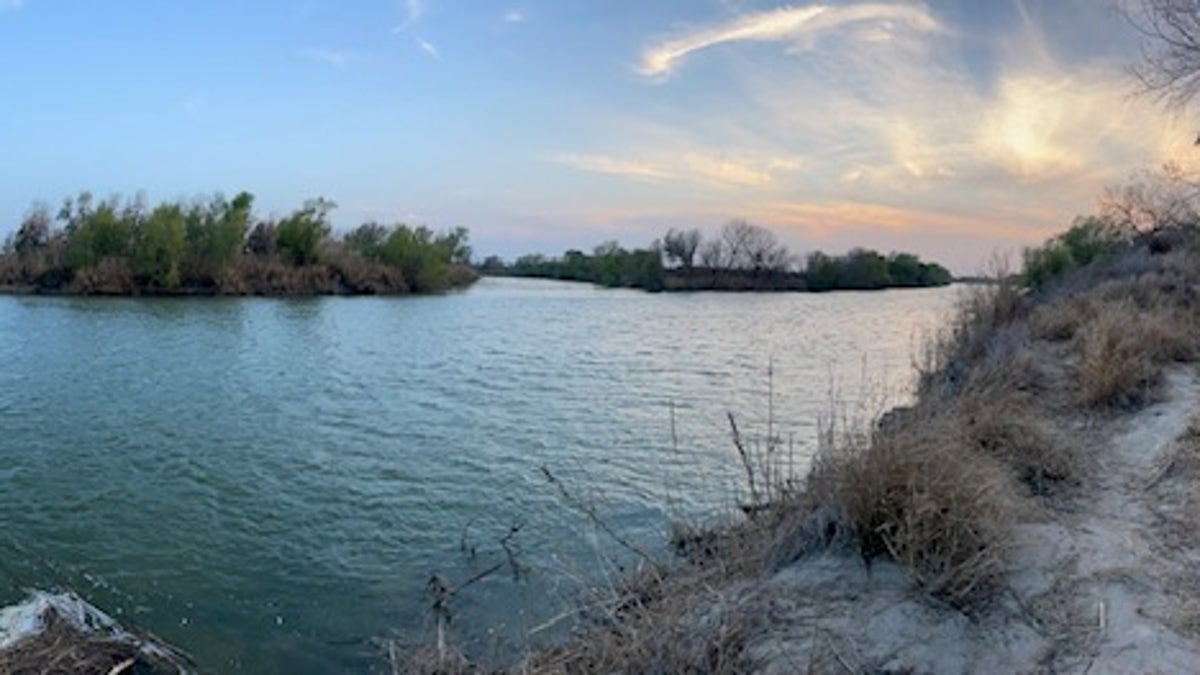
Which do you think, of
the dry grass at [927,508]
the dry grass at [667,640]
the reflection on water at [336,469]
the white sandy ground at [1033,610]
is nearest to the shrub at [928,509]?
the dry grass at [927,508]

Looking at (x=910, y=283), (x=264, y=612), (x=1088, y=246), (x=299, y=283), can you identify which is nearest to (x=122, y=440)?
(x=264, y=612)

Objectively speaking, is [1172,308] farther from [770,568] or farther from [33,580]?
[33,580]

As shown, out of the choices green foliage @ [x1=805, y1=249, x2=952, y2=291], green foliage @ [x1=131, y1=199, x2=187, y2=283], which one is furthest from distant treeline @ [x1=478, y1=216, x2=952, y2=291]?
green foliage @ [x1=131, y1=199, x2=187, y2=283]

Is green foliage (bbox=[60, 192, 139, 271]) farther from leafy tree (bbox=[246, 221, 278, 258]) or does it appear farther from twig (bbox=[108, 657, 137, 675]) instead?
twig (bbox=[108, 657, 137, 675])

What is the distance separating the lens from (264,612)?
729 centimetres

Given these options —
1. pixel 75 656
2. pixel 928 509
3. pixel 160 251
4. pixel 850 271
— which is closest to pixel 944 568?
pixel 928 509

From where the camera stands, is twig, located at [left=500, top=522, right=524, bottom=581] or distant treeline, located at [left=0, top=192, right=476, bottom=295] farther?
distant treeline, located at [left=0, top=192, right=476, bottom=295]

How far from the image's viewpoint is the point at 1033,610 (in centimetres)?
397

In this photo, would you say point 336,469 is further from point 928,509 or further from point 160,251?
point 160,251

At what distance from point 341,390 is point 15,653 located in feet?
47.2

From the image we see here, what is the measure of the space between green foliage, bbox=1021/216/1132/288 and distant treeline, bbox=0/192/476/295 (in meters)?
53.1

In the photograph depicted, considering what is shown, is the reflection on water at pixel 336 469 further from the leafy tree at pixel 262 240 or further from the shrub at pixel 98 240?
the leafy tree at pixel 262 240

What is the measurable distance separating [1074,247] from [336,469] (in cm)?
4031

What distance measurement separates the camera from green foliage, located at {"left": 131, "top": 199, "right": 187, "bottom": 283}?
57.8 m
